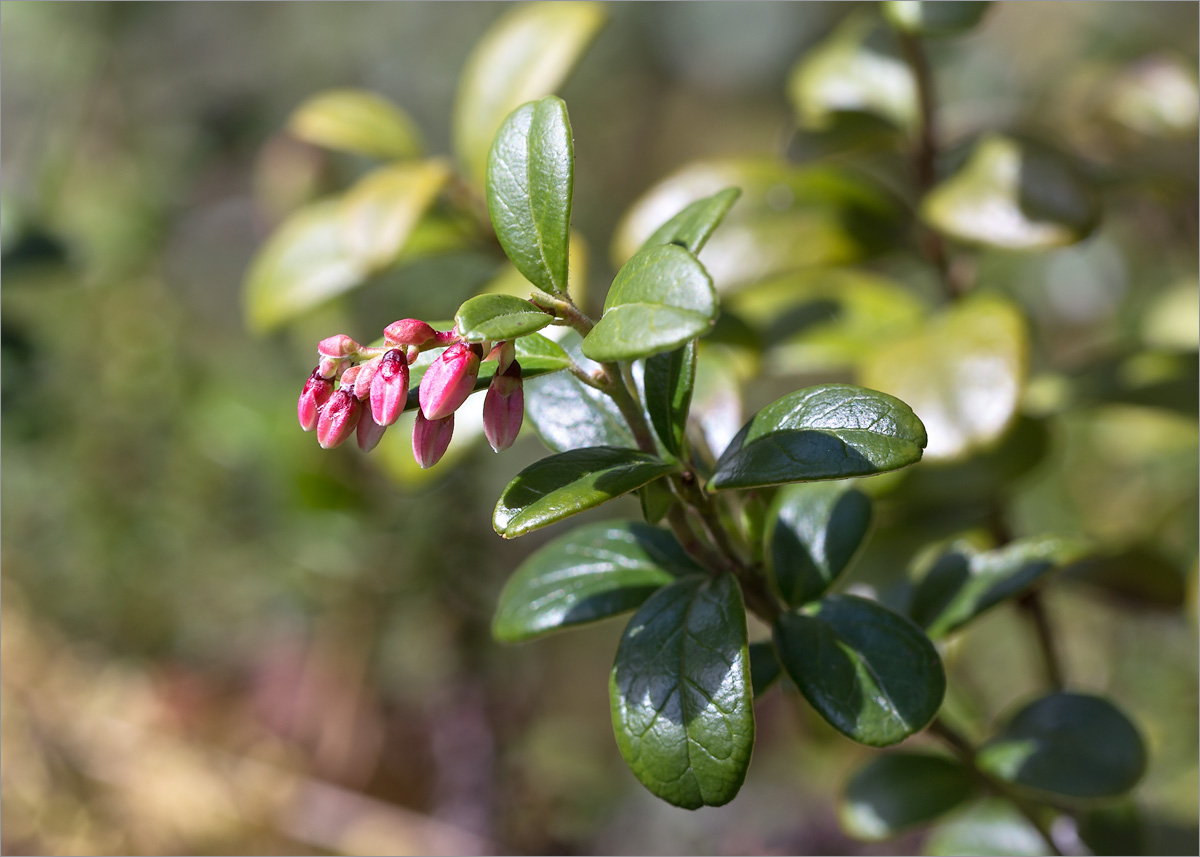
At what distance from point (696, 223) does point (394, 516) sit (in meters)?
0.85

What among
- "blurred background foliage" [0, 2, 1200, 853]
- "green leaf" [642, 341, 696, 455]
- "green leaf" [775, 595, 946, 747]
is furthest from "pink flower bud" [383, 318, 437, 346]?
"blurred background foliage" [0, 2, 1200, 853]

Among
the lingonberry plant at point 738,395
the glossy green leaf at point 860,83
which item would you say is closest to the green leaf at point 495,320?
the lingonberry plant at point 738,395

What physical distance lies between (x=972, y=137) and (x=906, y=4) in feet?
0.69

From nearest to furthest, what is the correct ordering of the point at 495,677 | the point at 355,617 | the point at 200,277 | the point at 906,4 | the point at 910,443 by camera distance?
the point at 910,443 < the point at 906,4 < the point at 495,677 < the point at 355,617 < the point at 200,277

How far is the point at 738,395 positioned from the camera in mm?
615

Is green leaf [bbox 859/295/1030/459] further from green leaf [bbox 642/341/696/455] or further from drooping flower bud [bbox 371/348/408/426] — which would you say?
drooping flower bud [bbox 371/348/408/426]

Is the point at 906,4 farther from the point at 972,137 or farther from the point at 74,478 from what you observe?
the point at 74,478

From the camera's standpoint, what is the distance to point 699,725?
0.42 meters

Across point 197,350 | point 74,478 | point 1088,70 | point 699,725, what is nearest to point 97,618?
point 74,478

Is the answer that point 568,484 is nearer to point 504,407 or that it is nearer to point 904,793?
point 504,407

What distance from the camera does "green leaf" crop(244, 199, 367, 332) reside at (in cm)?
77

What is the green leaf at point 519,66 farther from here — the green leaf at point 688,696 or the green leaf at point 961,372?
the green leaf at point 688,696

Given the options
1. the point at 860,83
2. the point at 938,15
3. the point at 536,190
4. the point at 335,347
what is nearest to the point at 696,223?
the point at 536,190

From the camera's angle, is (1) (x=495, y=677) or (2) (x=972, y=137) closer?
(2) (x=972, y=137)
